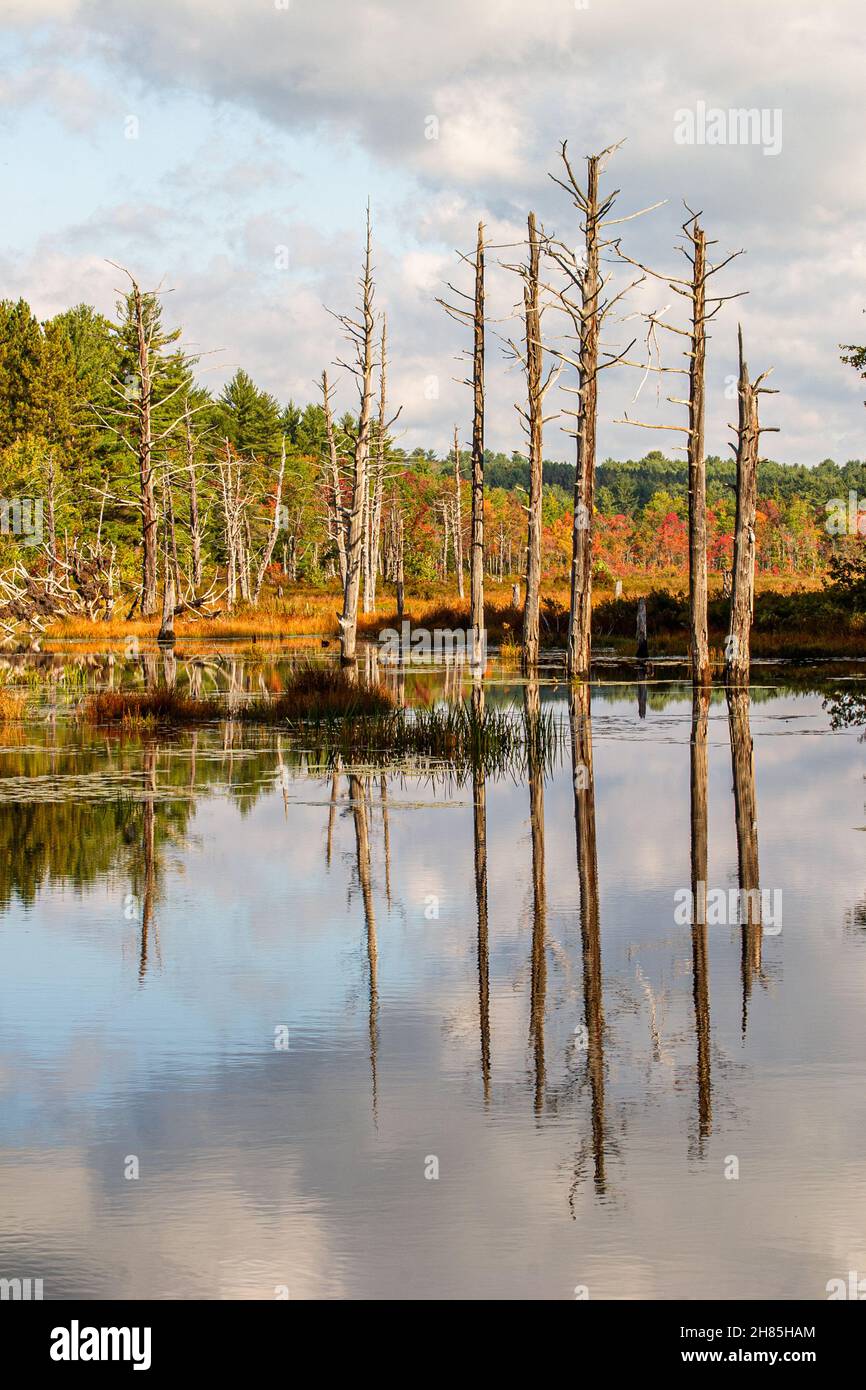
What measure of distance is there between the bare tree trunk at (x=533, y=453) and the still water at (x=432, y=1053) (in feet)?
83.0

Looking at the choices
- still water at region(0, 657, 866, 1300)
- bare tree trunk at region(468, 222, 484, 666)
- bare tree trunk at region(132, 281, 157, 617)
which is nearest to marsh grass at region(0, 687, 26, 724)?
still water at region(0, 657, 866, 1300)

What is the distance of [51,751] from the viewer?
18891mm

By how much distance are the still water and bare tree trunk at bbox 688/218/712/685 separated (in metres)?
19.6

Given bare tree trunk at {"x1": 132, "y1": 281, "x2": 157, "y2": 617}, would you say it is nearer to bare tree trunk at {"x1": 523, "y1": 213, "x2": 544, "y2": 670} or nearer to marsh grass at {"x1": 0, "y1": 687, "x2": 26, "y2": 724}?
bare tree trunk at {"x1": 523, "y1": 213, "x2": 544, "y2": 670}

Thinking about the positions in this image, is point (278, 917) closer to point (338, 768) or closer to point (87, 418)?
point (338, 768)

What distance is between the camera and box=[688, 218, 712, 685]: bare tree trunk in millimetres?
32781

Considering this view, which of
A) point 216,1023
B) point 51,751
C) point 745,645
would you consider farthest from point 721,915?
point 745,645

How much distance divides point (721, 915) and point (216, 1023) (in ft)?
11.7

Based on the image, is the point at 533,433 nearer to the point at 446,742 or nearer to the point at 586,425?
the point at 586,425

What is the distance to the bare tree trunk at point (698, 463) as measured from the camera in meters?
32.8

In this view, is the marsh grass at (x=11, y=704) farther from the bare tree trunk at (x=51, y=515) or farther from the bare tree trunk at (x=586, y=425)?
the bare tree trunk at (x=51, y=515)

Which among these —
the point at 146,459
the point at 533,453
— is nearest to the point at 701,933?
the point at 533,453

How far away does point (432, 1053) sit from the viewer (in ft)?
21.1
